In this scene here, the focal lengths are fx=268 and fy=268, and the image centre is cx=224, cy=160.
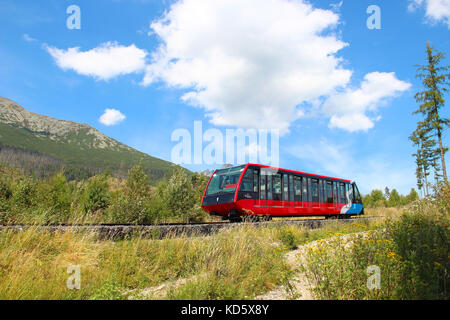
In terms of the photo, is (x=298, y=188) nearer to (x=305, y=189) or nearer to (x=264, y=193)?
(x=305, y=189)

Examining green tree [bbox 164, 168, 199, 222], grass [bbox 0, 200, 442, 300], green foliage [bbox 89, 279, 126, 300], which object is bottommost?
green foliage [bbox 89, 279, 126, 300]

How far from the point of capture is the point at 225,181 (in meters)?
13.2

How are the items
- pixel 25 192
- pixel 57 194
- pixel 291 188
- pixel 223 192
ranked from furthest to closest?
pixel 57 194
pixel 25 192
pixel 291 188
pixel 223 192

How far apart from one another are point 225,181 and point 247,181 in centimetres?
124

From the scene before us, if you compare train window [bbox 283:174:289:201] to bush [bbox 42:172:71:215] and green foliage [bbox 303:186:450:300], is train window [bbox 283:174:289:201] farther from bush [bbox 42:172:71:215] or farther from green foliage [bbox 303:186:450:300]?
bush [bbox 42:172:71:215]

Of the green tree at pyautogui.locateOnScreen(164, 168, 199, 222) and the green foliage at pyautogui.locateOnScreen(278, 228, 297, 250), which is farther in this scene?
the green tree at pyautogui.locateOnScreen(164, 168, 199, 222)

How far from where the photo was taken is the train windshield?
41.4 ft

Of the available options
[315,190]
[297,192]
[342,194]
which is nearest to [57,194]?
[297,192]

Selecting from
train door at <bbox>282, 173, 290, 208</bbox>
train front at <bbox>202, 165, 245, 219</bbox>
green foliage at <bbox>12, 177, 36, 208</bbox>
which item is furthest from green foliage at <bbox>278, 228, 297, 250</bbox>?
green foliage at <bbox>12, 177, 36, 208</bbox>

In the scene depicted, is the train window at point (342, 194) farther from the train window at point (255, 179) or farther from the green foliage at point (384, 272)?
the green foliage at point (384, 272)

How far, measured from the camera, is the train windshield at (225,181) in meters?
12.6
